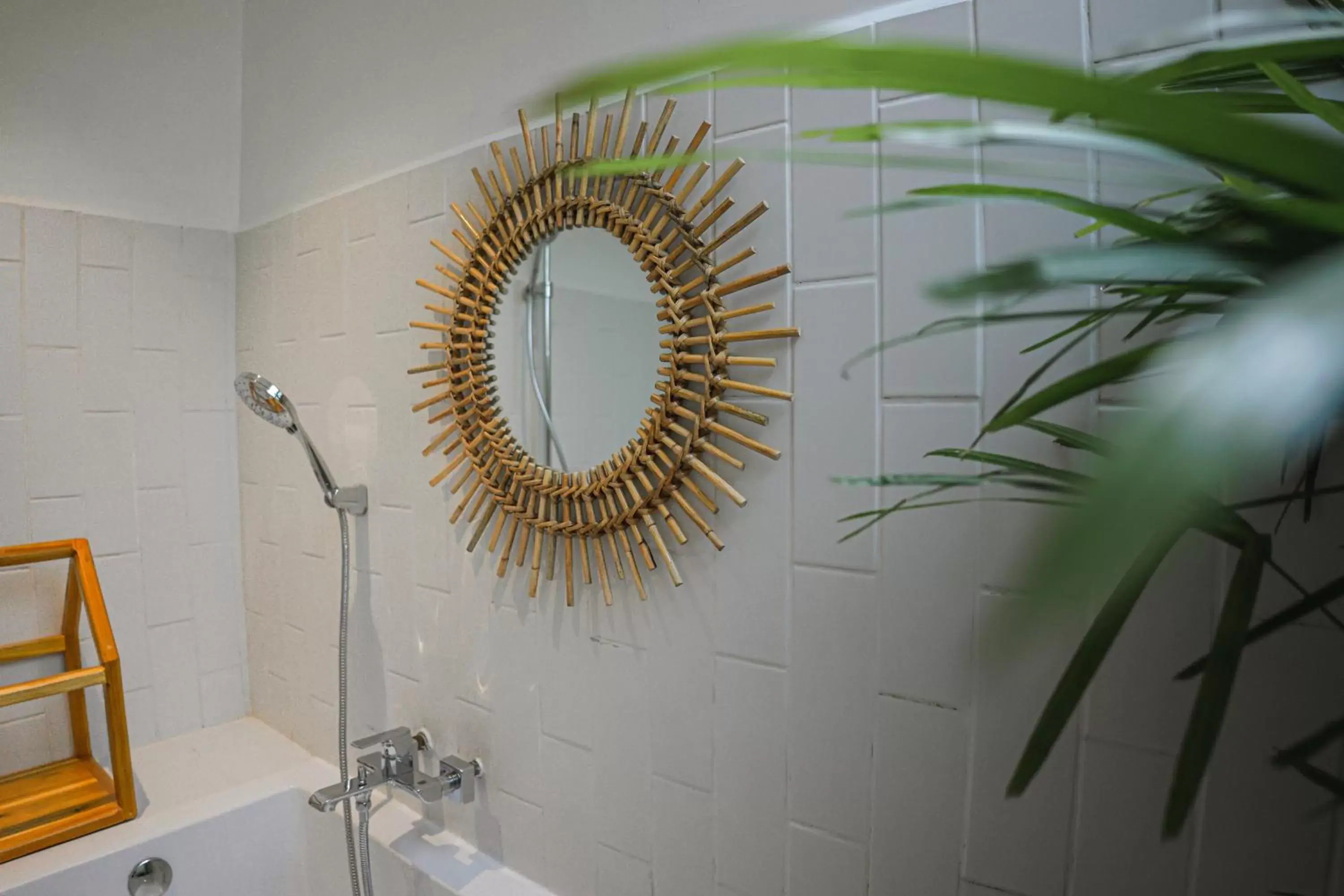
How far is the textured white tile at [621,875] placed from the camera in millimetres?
1158

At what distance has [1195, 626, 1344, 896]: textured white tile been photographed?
684mm

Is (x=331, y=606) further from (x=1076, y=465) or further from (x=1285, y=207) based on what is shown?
(x=1285, y=207)

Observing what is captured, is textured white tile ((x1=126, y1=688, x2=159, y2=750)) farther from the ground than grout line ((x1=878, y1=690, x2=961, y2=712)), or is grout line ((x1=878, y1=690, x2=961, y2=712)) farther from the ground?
grout line ((x1=878, y1=690, x2=961, y2=712))

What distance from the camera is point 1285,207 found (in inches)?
9.6

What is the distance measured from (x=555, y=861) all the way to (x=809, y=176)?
3.62ft

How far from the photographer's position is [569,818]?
4.10 ft

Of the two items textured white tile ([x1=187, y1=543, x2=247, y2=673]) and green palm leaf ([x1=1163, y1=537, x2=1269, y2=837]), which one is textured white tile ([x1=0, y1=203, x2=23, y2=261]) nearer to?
textured white tile ([x1=187, y1=543, x2=247, y2=673])

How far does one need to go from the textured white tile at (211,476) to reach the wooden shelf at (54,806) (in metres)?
0.52

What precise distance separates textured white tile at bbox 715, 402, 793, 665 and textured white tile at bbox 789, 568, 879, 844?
3 centimetres

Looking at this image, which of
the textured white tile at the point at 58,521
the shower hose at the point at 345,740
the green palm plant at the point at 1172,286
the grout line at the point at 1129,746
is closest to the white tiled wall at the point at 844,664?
the grout line at the point at 1129,746

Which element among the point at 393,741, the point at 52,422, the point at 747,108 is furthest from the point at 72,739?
the point at 747,108

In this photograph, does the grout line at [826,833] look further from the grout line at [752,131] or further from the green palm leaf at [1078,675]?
the grout line at [752,131]

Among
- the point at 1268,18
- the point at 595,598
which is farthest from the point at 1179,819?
the point at 595,598

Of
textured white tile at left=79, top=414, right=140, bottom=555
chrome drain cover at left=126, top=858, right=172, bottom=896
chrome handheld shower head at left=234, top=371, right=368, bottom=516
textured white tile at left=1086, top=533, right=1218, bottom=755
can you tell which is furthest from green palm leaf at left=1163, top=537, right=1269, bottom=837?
textured white tile at left=79, top=414, right=140, bottom=555
